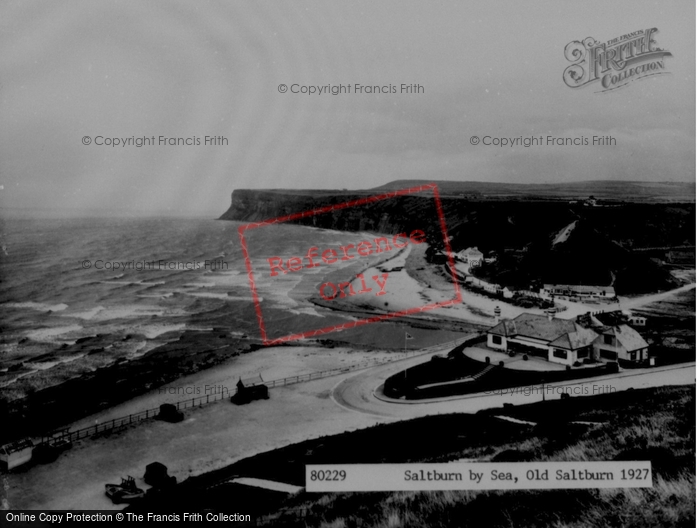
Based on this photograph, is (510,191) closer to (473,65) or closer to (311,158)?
(473,65)

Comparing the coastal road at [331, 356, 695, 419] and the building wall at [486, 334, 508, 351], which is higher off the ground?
the building wall at [486, 334, 508, 351]

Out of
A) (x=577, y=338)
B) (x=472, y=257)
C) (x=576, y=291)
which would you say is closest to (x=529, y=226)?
(x=472, y=257)

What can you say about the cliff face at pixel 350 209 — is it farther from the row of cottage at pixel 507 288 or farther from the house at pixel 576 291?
the house at pixel 576 291

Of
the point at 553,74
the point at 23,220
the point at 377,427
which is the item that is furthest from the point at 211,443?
the point at 553,74

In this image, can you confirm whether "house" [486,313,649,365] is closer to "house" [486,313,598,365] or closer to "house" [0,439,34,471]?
"house" [486,313,598,365]

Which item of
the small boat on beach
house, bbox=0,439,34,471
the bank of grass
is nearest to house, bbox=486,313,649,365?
the bank of grass

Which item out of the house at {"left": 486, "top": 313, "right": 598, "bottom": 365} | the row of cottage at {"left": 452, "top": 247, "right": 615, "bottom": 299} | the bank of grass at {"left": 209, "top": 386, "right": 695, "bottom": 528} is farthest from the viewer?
the row of cottage at {"left": 452, "top": 247, "right": 615, "bottom": 299}
